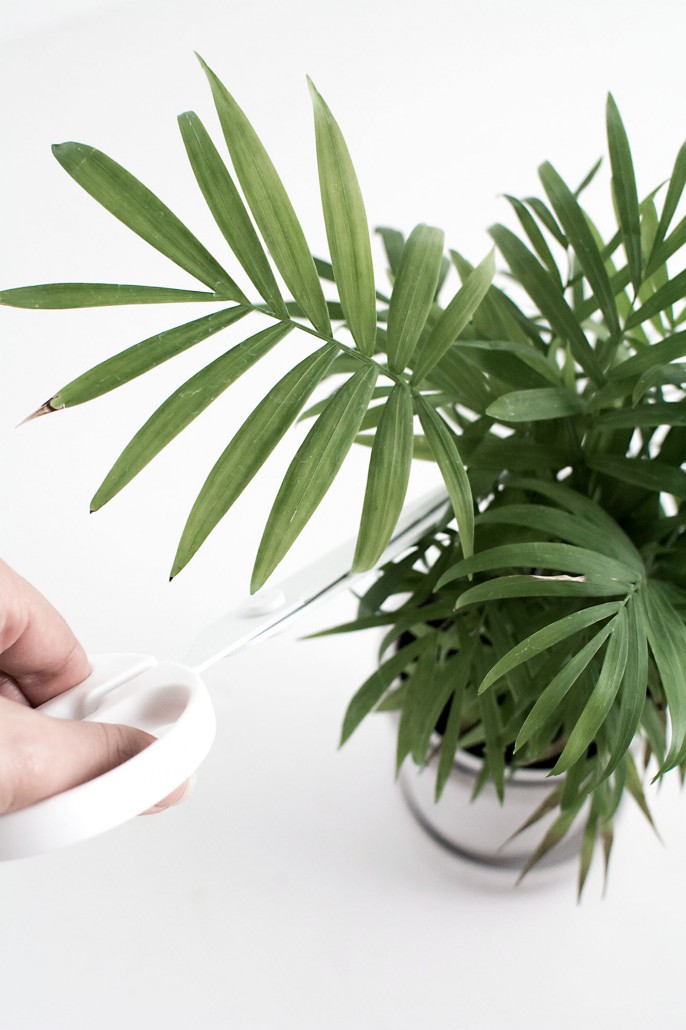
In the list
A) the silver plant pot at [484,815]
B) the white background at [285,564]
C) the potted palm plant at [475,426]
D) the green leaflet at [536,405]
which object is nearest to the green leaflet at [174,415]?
the potted palm plant at [475,426]

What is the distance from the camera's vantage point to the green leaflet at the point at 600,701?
447 mm

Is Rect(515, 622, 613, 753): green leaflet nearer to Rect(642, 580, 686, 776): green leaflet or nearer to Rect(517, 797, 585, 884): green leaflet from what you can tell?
Rect(642, 580, 686, 776): green leaflet

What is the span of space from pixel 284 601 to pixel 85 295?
0.69 feet

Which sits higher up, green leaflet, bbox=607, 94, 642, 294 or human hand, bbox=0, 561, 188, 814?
green leaflet, bbox=607, 94, 642, 294

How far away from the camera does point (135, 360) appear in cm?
42

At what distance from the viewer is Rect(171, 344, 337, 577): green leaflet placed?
1.36ft

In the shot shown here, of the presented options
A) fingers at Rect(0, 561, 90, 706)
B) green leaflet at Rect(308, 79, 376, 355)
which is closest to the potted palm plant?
green leaflet at Rect(308, 79, 376, 355)

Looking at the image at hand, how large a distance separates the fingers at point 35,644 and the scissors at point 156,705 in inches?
0.5

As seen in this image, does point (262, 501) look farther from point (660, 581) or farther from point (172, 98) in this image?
point (172, 98)

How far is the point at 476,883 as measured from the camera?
2.52 feet

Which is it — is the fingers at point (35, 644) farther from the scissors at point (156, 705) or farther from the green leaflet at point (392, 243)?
the green leaflet at point (392, 243)

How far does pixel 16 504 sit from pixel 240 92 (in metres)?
0.68

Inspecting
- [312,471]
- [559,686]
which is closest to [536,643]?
[559,686]

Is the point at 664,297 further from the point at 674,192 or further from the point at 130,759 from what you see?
the point at 130,759
